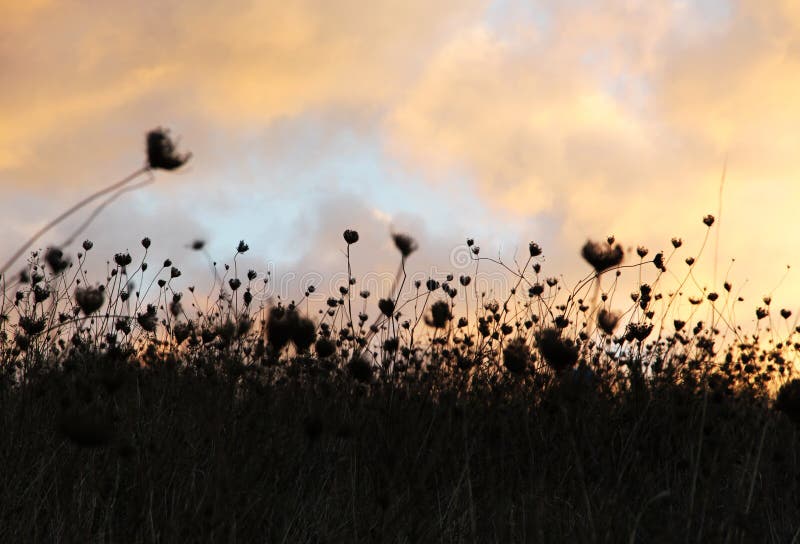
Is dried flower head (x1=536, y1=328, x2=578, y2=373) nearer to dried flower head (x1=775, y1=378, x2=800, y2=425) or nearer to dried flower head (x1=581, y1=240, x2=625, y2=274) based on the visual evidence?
dried flower head (x1=581, y1=240, x2=625, y2=274)

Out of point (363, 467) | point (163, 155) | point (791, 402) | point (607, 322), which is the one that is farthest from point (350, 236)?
point (791, 402)

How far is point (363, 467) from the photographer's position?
15.0 ft

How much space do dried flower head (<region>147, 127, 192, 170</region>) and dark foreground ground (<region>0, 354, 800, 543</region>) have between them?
2.53 ft

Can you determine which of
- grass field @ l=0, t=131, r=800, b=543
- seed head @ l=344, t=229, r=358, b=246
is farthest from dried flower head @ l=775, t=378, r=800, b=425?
seed head @ l=344, t=229, r=358, b=246

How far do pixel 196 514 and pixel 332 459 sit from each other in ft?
5.58

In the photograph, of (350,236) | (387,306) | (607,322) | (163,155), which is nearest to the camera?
(163,155)

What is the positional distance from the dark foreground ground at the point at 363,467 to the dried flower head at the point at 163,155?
77cm

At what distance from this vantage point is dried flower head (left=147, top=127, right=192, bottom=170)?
248 cm

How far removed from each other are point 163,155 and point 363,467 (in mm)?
2588

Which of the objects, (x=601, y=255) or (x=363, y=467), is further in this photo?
(x=363, y=467)

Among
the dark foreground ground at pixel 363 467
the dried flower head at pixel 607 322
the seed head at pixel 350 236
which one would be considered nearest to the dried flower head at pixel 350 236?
the seed head at pixel 350 236

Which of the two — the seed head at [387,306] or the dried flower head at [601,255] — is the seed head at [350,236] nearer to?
the seed head at [387,306]

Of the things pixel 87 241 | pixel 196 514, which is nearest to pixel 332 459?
pixel 196 514

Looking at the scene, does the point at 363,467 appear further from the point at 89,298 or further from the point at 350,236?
the point at 89,298
